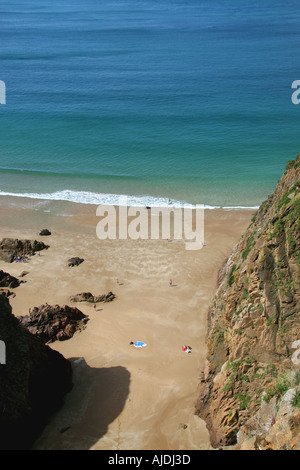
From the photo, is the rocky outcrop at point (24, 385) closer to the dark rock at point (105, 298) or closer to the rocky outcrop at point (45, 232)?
the dark rock at point (105, 298)

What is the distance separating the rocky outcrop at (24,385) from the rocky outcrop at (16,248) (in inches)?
537

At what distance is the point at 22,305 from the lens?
24984 millimetres

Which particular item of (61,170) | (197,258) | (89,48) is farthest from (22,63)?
(197,258)

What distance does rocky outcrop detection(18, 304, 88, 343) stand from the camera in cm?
2195

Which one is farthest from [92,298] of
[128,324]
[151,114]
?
[151,114]

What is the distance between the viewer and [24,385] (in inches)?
619

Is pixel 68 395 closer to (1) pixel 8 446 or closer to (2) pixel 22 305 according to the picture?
(1) pixel 8 446

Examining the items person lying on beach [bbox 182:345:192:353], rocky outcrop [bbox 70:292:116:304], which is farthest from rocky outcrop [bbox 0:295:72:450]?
rocky outcrop [bbox 70:292:116:304]

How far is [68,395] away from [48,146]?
4403cm

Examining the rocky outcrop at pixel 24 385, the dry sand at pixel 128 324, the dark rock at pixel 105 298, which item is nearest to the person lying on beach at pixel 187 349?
the dry sand at pixel 128 324

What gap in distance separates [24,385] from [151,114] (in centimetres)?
5431

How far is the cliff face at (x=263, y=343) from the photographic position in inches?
503

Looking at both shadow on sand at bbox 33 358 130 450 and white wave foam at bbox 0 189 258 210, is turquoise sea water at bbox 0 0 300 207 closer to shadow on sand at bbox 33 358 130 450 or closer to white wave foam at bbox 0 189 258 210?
white wave foam at bbox 0 189 258 210

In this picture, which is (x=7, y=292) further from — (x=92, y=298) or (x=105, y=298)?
(x=105, y=298)
